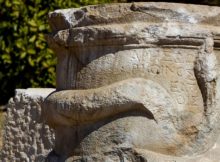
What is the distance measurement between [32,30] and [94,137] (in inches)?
213

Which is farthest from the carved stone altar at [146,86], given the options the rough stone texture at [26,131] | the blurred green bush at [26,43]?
the blurred green bush at [26,43]

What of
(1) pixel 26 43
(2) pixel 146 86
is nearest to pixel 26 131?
(2) pixel 146 86

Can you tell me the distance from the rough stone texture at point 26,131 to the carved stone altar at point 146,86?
7.62 ft

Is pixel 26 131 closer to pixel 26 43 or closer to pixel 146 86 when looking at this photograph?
pixel 146 86

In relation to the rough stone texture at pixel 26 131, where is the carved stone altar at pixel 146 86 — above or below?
above

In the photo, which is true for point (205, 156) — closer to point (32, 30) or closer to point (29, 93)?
point (29, 93)

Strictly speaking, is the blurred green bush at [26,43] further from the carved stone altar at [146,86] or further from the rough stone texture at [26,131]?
the carved stone altar at [146,86]

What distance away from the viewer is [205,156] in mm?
3568

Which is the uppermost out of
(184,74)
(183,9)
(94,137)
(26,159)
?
(183,9)

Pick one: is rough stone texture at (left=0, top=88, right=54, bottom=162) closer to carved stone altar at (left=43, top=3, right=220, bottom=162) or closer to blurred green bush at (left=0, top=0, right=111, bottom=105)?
carved stone altar at (left=43, top=3, right=220, bottom=162)

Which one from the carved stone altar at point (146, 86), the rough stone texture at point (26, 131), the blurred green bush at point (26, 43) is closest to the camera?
the carved stone altar at point (146, 86)

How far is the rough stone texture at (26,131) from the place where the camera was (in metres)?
5.95

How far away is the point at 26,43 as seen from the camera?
895 centimetres

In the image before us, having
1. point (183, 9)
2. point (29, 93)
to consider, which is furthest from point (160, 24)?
point (29, 93)
